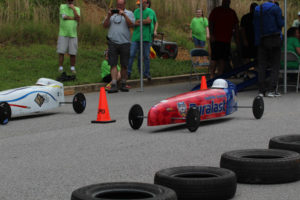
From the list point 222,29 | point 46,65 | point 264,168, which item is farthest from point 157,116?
point 46,65

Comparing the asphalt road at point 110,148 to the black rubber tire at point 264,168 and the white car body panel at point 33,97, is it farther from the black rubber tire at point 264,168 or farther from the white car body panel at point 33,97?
the white car body panel at point 33,97

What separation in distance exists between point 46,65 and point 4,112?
30.3ft

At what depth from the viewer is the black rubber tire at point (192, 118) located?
890 centimetres

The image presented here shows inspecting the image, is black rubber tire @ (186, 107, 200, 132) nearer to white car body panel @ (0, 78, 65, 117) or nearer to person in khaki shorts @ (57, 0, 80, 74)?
white car body panel @ (0, 78, 65, 117)

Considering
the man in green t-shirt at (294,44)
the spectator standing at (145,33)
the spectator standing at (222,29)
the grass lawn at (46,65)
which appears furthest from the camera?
the spectator standing at (145,33)

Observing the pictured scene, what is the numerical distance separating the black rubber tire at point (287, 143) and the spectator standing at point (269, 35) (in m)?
6.85

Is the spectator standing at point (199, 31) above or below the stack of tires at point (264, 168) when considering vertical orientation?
above

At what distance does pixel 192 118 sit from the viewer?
8.98 meters

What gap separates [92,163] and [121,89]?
938 centimetres

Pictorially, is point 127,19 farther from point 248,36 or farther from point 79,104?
point 79,104

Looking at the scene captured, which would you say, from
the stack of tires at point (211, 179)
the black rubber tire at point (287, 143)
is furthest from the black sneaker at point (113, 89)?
the stack of tires at point (211, 179)

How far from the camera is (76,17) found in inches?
691

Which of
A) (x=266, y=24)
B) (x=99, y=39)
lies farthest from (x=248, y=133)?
(x=99, y=39)

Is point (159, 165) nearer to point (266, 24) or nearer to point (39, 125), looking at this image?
point (39, 125)
